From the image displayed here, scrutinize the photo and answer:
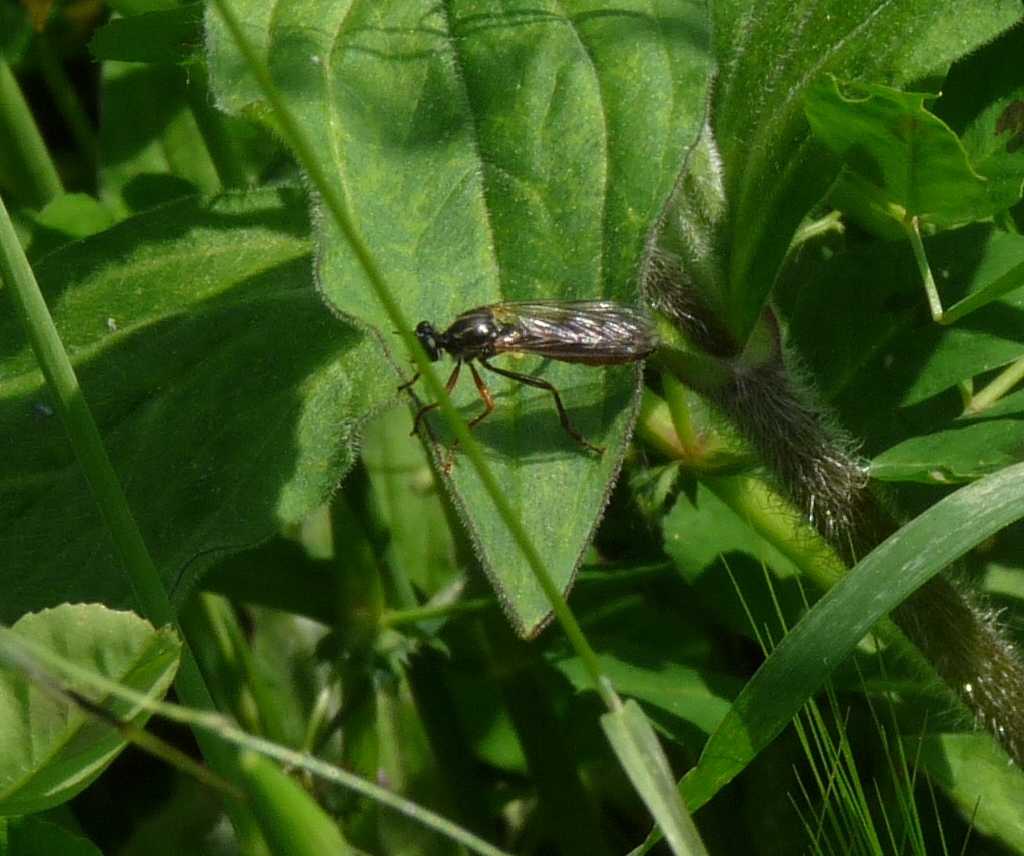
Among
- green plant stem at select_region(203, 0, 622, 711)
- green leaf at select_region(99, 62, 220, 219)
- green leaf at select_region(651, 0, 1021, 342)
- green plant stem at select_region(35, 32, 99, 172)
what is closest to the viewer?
green plant stem at select_region(203, 0, 622, 711)

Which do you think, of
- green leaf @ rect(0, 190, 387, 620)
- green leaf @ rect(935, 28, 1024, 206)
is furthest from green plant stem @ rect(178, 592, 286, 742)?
green leaf @ rect(935, 28, 1024, 206)

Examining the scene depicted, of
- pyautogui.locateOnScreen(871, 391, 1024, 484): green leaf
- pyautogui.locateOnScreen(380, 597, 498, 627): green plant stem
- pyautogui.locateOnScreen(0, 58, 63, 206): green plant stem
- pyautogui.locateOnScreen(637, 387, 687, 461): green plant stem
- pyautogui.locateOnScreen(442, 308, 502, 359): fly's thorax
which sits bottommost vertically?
pyautogui.locateOnScreen(380, 597, 498, 627): green plant stem

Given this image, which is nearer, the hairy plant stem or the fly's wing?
the fly's wing

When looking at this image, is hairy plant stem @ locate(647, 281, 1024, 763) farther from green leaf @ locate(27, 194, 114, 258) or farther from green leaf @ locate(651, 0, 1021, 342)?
green leaf @ locate(27, 194, 114, 258)

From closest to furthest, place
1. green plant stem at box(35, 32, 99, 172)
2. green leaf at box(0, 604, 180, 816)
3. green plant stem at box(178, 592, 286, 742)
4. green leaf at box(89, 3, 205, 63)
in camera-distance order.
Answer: green leaf at box(0, 604, 180, 816) → green leaf at box(89, 3, 205, 63) → green plant stem at box(178, 592, 286, 742) → green plant stem at box(35, 32, 99, 172)

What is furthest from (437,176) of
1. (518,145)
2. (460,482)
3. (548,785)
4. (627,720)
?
(548,785)

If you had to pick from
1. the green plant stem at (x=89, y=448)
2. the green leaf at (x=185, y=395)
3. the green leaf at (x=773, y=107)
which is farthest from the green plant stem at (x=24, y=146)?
the green leaf at (x=773, y=107)

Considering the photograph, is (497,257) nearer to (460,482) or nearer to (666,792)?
(460,482)
